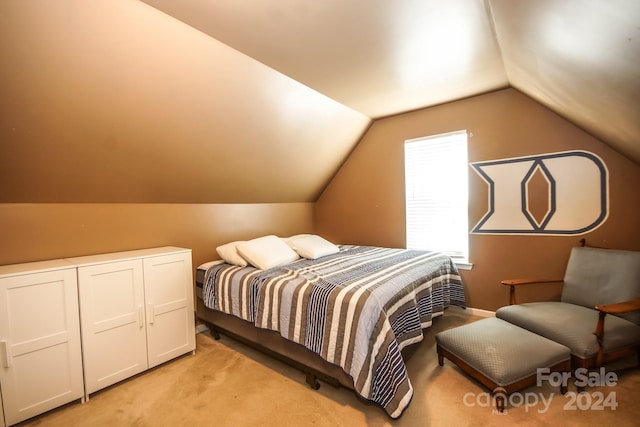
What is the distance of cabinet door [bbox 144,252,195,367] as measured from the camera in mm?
2377

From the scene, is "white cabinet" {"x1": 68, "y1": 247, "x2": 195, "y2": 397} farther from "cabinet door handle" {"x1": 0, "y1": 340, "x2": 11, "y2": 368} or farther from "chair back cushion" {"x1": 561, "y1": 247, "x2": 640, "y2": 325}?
"chair back cushion" {"x1": 561, "y1": 247, "x2": 640, "y2": 325}

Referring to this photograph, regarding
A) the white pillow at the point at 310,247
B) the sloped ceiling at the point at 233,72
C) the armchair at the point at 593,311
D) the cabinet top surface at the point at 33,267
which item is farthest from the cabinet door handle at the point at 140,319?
the armchair at the point at 593,311

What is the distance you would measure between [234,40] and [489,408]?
297 centimetres

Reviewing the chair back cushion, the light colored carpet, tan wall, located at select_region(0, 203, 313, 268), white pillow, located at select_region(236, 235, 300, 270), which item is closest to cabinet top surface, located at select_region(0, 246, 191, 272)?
tan wall, located at select_region(0, 203, 313, 268)

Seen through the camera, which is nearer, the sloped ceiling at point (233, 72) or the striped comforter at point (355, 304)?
the sloped ceiling at point (233, 72)

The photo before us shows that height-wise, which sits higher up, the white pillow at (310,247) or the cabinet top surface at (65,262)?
the cabinet top surface at (65,262)

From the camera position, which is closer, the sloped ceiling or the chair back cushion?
the sloped ceiling

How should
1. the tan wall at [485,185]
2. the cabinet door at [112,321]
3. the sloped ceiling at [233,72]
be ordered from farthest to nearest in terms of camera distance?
the tan wall at [485,185], the cabinet door at [112,321], the sloped ceiling at [233,72]

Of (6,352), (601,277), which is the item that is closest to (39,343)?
(6,352)

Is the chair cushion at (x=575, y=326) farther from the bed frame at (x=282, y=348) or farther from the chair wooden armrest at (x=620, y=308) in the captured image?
the bed frame at (x=282, y=348)

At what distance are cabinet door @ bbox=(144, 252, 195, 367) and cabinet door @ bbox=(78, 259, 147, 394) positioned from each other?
6 centimetres

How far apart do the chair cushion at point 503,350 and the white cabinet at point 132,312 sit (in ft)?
7.36

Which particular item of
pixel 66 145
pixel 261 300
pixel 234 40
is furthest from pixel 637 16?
pixel 66 145

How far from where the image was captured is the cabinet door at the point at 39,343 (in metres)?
1.75
